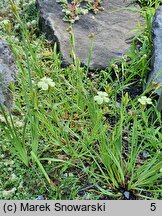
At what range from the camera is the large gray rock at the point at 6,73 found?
277 cm

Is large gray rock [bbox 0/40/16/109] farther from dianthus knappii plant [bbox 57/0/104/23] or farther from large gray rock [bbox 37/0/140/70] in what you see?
dianthus knappii plant [bbox 57/0/104/23]

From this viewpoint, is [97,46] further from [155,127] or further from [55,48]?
[155,127]

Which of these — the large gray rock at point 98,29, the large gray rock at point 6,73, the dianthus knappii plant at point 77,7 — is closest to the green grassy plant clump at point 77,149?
the large gray rock at point 6,73

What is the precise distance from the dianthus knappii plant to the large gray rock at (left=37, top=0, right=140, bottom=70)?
0.04 metres

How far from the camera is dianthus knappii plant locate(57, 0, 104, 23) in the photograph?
3.68 m

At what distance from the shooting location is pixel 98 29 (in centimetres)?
365

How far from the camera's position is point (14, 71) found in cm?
298

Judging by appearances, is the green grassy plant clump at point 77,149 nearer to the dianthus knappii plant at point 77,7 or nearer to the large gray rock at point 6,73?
the large gray rock at point 6,73

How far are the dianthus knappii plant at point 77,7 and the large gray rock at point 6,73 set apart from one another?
34.1 inches

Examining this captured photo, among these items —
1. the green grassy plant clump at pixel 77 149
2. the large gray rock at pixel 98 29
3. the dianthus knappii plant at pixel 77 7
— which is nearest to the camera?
the green grassy plant clump at pixel 77 149

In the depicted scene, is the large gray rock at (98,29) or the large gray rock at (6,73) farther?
the large gray rock at (98,29)

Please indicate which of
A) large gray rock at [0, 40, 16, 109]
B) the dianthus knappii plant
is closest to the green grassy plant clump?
large gray rock at [0, 40, 16, 109]

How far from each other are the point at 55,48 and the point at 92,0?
840mm

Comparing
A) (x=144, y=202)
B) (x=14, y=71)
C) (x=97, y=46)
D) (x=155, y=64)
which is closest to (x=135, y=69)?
(x=155, y=64)
